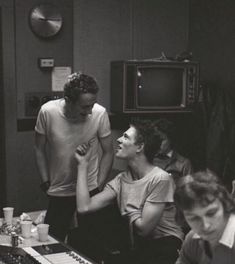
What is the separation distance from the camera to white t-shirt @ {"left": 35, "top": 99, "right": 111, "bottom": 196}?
338cm

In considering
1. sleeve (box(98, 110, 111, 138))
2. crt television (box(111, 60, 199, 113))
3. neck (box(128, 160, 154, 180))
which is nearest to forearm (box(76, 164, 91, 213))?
neck (box(128, 160, 154, 180))

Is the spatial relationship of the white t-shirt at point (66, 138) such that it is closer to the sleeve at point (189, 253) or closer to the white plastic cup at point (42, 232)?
the white plastic cup at point (42, 232)

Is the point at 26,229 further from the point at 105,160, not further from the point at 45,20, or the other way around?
the point at 45,20

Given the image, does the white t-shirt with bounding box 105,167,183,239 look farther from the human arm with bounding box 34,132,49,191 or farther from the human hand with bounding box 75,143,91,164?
the human arm with bounding box 34,132,49,191

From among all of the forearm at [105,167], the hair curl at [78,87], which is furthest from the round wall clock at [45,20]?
the forearm at [105,167]

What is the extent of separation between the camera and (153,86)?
4398mm

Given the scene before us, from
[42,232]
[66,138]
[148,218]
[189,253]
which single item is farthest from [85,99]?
[189,253]

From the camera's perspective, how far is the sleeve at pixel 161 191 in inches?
110

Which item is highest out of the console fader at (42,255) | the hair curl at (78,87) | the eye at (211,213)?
the hair curl at (78,87)

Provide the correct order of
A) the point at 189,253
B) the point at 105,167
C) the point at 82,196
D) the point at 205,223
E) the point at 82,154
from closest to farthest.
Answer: the point at 205,223, the point at 189,253, the point at 82,196, the point at 82,154, the point at 105,167

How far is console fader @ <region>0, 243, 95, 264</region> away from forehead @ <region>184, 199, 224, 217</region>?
0.58 metres

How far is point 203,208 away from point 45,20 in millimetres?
2839

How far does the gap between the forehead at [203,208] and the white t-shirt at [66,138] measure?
166cm

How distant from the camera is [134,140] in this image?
2.94 meters
